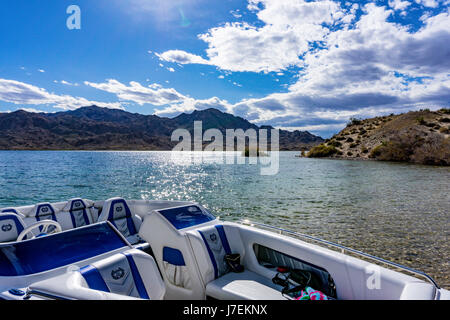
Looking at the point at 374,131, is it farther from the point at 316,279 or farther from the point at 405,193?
the point at 316,279

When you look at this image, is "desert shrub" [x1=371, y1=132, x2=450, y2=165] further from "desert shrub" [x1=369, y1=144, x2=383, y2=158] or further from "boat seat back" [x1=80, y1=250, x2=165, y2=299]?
"boat seat back" [x1=80, y1=250, x2=165, y2=299]

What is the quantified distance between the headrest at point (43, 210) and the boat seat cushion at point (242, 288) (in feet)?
19.2

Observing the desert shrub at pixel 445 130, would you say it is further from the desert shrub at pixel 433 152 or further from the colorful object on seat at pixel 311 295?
the colorful object on seat at pixel 311 295

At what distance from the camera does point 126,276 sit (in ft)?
11.4

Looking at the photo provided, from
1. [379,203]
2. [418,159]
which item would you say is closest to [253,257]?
[379,203]

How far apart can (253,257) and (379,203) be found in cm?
1497

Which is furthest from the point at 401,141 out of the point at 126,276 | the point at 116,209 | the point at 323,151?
the point at 126,276

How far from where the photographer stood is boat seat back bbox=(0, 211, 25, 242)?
601 cm

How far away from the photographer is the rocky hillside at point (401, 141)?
4231 centimetres

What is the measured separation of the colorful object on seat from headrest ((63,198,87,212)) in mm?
7208

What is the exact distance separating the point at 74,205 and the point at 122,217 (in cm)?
166

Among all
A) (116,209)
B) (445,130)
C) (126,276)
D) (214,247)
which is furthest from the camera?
(445,130)

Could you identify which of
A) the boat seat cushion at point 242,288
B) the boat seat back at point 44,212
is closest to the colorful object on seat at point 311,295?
the boat seat cushion at point 242,288

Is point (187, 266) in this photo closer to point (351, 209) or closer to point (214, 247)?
point (214, 247)
